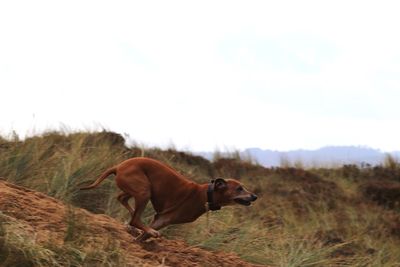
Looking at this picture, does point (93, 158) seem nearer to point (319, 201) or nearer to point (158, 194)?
point (158, 194)

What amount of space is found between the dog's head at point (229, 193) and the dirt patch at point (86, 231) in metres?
0.61

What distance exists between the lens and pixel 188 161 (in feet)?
61.6

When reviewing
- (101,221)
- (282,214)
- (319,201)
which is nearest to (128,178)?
(101,221)

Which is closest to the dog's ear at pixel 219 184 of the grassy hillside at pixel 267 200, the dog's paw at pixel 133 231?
the dog's paw at pixel 133 231

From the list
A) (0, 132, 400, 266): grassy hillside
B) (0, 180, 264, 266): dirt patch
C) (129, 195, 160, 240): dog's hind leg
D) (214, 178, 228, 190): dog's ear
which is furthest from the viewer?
(0, 132, 400, 266): grassy hillside

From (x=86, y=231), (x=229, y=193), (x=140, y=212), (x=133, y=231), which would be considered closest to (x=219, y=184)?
(x=229, y=193)

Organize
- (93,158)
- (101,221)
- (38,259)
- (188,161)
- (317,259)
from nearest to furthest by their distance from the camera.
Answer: (38,259)
(101,221)
(317,259)
(93,158)
(188,161)

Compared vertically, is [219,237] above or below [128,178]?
below

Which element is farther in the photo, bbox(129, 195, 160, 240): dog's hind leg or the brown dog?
the brown dog

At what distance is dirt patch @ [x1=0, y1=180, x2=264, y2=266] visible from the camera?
5.21 metres

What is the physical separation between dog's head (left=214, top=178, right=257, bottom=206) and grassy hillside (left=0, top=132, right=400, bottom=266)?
1294 mm

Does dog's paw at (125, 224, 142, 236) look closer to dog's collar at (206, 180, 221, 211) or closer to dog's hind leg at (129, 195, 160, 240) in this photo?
dog's hind leg at (129, 195, 160, 240)

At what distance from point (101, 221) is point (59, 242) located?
1.25 meters

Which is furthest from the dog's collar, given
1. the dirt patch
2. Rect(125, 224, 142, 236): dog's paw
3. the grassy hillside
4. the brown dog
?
the grassy hillside
